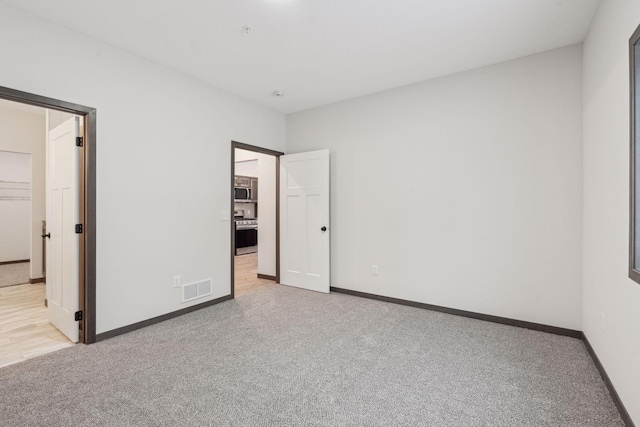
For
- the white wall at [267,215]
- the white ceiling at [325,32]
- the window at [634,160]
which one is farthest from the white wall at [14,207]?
the window at [634,160]

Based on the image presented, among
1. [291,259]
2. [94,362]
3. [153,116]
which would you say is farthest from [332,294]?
[153,116]

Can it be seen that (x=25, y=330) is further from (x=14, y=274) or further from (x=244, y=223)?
(x=244, y=223)

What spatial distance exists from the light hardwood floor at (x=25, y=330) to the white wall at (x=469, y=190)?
10.7ft

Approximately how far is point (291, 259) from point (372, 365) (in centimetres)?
260

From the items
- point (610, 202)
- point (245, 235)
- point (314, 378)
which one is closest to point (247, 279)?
point (245, 235)

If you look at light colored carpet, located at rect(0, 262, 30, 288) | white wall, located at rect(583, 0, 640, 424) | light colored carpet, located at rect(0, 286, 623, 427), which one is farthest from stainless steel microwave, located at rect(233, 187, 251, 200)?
white wall, located at rect(583, 0, 640, 424)

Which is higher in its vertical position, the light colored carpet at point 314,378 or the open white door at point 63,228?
the open white door at point 63,228

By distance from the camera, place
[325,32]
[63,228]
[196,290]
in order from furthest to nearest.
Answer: [196,290], [63,228], [325,32]

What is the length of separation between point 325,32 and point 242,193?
638 cm

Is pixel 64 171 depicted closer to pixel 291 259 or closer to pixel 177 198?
pixel 177 198

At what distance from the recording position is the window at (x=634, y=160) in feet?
5.53

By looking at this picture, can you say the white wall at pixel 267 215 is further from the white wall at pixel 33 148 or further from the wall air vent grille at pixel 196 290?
the white wall at pixel 33 148

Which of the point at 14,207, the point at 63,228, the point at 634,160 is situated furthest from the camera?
the point at 14,207

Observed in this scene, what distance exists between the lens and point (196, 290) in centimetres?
367
